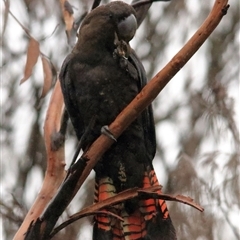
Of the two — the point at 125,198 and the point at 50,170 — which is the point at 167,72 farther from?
the point at 50,170

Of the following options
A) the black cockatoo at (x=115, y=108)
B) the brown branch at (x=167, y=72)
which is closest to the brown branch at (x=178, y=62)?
the brown branch at (x=167, y=72)

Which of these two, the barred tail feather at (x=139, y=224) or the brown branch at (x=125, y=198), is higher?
the barred tail feather at (x=139, y=224)

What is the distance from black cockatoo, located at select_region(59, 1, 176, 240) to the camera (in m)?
1.94

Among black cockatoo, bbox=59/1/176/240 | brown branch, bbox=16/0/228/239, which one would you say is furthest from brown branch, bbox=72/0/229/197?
black cockatoo, bbox=59/1/176/240

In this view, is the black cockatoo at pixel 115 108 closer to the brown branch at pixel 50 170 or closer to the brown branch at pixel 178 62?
the brown branch at pixel 50 170

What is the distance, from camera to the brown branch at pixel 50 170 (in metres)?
1.86

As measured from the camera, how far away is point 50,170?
197 centimetres

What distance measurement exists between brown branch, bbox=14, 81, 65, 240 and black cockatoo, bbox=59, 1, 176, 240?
0.28 feet

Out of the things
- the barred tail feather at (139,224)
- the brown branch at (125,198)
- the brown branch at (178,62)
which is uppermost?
the brown branch at (178,62)

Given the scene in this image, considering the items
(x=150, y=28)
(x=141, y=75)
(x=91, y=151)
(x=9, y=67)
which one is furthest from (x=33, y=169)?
(x=91, y=151)

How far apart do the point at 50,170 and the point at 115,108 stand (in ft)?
0.93

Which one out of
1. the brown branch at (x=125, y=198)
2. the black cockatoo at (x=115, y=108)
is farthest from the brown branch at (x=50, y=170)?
the brown branch at (x=125, y=198)

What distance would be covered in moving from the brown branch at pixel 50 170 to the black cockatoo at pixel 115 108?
0.08 metres

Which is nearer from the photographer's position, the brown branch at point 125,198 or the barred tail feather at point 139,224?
the brown branch at point 125,198
